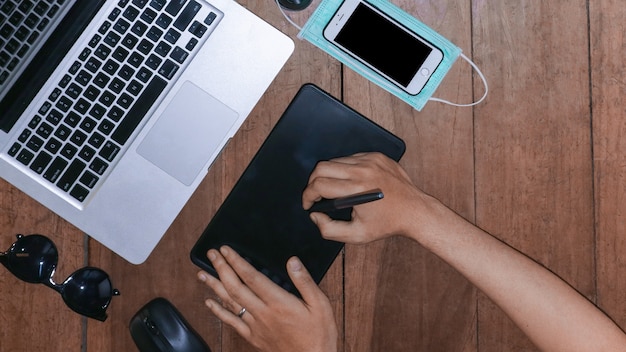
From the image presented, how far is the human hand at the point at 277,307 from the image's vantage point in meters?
0.92

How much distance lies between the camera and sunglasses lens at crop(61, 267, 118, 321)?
947 millimetres

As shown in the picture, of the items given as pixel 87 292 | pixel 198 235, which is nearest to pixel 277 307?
pixel 198 235

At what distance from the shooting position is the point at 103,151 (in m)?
0.91

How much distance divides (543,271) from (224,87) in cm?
55

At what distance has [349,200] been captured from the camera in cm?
85

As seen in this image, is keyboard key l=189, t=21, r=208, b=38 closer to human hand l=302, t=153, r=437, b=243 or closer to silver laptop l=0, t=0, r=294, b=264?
silver laptop l=0, t=0, r=294, b=264

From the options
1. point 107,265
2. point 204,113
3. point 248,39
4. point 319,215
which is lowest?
point 107,265

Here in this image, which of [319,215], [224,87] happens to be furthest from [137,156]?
[319,215]

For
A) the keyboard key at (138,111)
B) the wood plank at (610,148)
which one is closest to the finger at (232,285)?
the keyboard key at (138,111)

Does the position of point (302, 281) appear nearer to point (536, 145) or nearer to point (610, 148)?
point (536, 145)

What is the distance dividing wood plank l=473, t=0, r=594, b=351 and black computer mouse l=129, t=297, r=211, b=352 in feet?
1.51

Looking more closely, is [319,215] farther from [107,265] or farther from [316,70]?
[107,265]

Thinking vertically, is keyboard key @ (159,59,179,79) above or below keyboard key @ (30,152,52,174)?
above

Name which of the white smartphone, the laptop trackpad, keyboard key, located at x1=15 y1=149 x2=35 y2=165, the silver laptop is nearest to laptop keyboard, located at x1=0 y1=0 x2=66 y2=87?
the silver laptop
